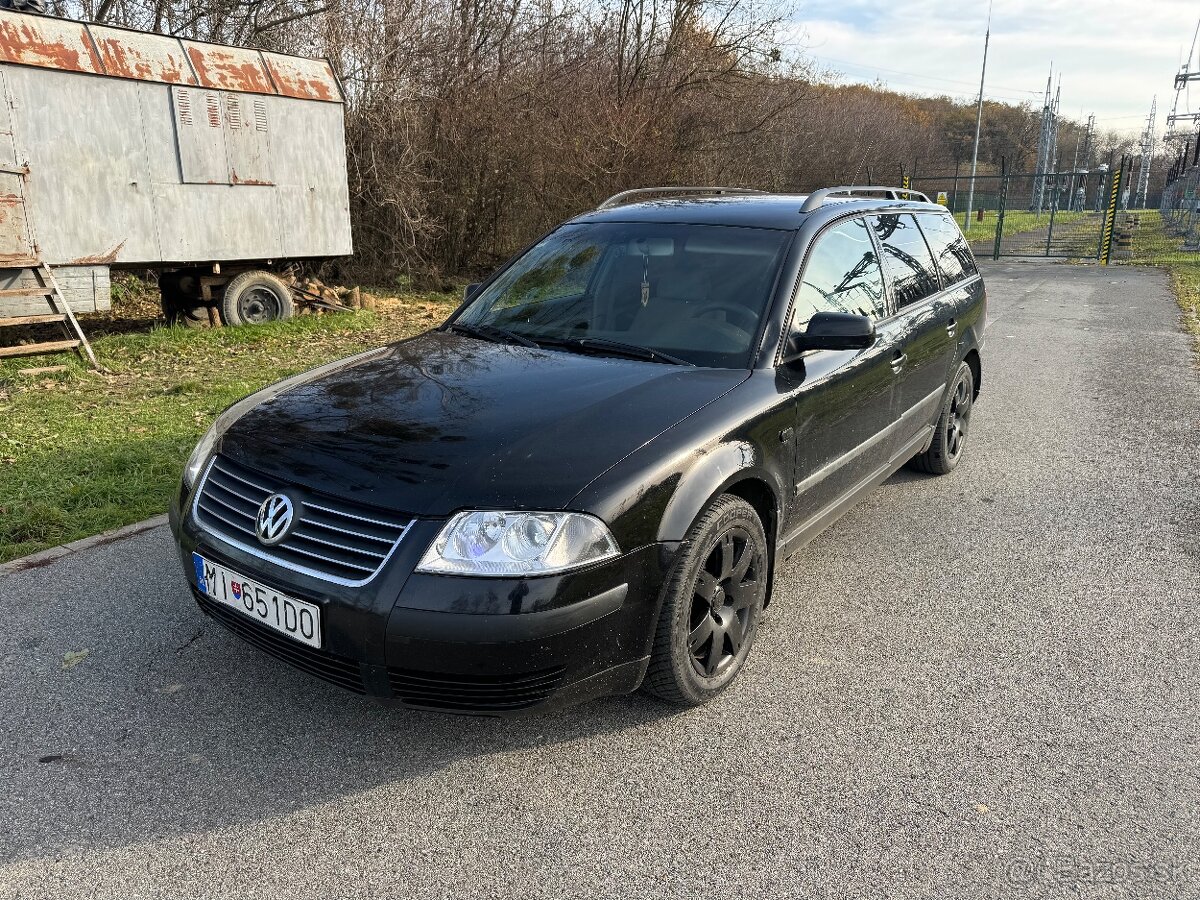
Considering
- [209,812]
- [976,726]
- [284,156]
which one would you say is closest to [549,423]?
[209,812]

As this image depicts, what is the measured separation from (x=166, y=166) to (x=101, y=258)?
1337mm

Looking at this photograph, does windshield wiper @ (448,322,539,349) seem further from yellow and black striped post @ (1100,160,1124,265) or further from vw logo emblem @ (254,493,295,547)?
yellow and black striped post @ (1100,160,1124,265)

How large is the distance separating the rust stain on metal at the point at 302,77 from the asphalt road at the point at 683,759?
875cm

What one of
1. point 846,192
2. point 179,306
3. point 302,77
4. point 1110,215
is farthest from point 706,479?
point 1110,215

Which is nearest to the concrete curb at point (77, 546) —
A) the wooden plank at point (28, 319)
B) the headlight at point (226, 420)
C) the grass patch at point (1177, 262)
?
the headlight at point (226, 420)

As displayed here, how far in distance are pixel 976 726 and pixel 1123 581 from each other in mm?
1639

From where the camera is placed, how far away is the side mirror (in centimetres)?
331

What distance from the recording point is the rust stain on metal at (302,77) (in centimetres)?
1116

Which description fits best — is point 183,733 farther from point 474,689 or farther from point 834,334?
point 834,334

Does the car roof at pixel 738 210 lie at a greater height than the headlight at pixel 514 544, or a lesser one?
greater

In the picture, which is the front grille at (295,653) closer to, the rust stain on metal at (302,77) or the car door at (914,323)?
the car door at (914,323)

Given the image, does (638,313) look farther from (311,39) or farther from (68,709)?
(311,39)

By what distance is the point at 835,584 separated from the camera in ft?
13.3

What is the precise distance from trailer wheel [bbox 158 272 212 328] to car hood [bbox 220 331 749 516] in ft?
28.0
